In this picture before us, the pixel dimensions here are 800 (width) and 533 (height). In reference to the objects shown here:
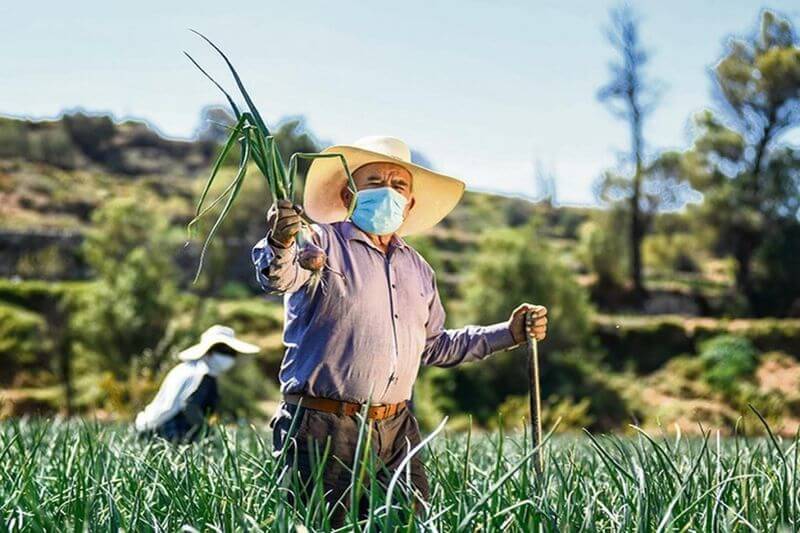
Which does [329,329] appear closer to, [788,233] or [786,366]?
[786,366]

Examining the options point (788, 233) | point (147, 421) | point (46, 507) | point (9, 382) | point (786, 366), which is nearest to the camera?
point (46, 507)

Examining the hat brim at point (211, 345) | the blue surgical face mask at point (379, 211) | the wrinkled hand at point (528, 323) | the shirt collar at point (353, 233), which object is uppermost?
the blue surgical face mask at point (379, 211)

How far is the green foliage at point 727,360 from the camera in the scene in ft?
72.8

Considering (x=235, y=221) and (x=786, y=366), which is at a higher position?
(x=235, y=221)

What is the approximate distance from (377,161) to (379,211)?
0.20 meters

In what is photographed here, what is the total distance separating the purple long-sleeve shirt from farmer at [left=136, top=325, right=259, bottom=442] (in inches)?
85.3

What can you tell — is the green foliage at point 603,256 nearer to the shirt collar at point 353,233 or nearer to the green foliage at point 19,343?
the green foliage at point 19,343

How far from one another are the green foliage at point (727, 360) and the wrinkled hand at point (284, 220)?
2109 centimetres

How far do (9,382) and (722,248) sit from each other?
2063cm

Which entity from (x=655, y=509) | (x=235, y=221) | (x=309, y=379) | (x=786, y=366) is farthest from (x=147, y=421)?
(x=235, y=221)

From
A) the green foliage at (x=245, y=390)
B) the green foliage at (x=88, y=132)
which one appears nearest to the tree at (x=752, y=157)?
the green foliage at (x=245, y=390)

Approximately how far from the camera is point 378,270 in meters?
2.62

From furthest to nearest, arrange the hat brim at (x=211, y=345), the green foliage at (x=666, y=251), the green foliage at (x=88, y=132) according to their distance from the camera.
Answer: the green foliage at (x=88, y=132), the green foliage at (x=666, y=251), the hat brim at (x=211, y=345)

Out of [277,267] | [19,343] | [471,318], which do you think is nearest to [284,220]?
[277,267]
